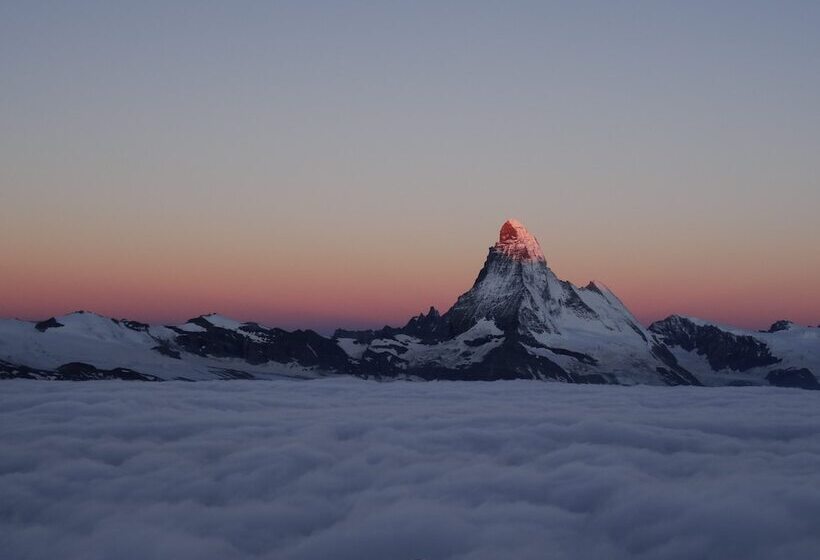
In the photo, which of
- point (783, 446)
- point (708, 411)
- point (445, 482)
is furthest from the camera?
point (708, 411)

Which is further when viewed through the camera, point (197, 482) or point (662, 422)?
point (662, 422)

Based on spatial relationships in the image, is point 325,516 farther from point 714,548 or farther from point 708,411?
point 708,411

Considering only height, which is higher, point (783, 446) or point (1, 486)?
point (783, 446)

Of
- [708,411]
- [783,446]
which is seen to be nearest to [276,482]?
[783,446]

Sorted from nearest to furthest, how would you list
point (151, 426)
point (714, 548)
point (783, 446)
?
point (714, 548) → point (783, 446) → point (151, 426)

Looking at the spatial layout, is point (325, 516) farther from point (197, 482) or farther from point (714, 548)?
point (714, 548)

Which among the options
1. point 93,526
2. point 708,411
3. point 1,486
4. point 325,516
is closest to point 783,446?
point 708,411
